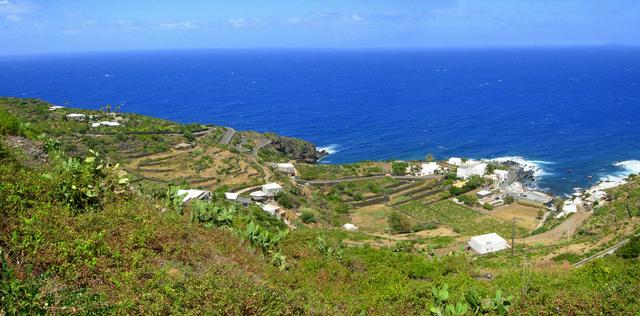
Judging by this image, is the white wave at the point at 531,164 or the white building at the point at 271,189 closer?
the white building at the point at 271,189

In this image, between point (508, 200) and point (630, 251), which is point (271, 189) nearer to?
point (508, 200)

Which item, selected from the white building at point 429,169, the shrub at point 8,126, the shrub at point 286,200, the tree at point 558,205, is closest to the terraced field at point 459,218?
the tree at point 558,205

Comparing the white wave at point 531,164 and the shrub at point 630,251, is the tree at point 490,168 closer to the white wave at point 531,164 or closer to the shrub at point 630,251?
the white wave at point 531,164

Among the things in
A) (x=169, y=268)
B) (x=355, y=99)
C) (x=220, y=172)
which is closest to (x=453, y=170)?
(x=220, y=172)

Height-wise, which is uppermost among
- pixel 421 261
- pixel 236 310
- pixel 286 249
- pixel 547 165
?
pixel 236 310

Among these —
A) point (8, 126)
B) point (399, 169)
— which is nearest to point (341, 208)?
point (399, 169)

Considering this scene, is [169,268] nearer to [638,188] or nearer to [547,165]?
[638,188]
